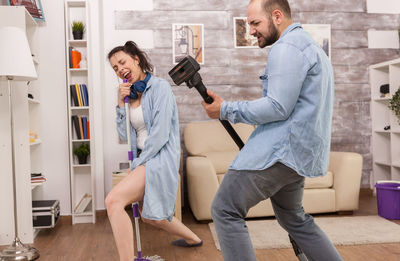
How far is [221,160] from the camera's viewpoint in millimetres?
3500

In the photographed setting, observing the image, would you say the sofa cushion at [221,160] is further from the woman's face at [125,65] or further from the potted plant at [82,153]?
the woman's face at [125,65]

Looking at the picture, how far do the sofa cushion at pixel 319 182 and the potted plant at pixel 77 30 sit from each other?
2.37 m

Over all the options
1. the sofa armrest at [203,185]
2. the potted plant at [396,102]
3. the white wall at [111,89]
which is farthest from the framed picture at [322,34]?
the sofa armrest at [203,185]

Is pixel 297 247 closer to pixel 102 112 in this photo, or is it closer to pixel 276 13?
pixel 276 13

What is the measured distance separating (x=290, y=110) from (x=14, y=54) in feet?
6.50

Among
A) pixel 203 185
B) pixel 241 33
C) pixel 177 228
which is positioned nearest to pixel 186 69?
pixel 177 228

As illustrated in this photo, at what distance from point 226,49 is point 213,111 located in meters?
2.89

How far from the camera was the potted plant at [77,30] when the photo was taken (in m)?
3.62

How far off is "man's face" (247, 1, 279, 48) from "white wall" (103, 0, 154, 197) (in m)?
2.75

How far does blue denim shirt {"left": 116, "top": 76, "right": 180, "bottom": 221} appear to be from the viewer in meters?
2.11

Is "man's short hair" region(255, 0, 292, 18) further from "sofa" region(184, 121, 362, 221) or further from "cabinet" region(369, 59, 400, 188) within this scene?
"cabinet" region(369, 59, 400, 188)

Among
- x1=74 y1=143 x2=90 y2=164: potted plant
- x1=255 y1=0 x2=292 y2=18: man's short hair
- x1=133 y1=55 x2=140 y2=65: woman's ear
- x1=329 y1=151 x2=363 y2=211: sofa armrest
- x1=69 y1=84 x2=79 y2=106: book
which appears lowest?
x1=329 y1=151 x2=363 y2=211: sofa armrest

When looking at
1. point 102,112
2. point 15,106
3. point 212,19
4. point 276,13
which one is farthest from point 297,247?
point 212,19

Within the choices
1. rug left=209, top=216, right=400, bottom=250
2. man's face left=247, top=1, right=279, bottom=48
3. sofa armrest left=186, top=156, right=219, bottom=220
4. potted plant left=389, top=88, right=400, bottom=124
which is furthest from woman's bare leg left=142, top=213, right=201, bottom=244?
potted plant left=389, top=88, right=400, bottom=124
